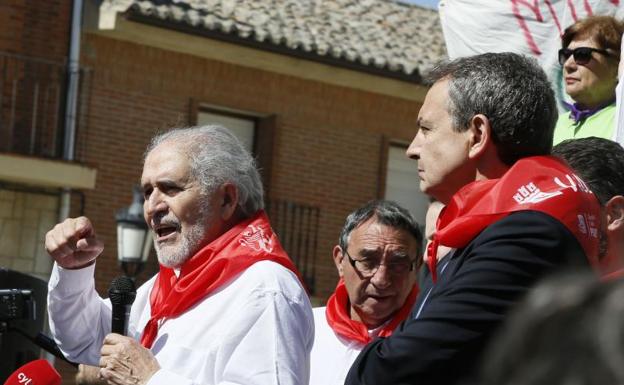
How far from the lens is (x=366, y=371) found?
96.7 inches

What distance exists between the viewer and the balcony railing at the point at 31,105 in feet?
53.4

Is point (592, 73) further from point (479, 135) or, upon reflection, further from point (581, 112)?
point (479, 135)

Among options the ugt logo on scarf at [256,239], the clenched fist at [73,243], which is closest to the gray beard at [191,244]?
the ugt logo on scarf at [256,239]

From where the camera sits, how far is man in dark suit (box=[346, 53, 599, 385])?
7.66ft

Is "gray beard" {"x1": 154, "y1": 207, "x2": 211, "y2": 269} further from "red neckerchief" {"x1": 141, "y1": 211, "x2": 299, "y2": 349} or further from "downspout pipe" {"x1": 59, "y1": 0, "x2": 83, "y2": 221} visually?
"downspout pipe" {"x1": 59, "y1": 0, "x2": 83, "y2": 221}

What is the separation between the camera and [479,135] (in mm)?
2648

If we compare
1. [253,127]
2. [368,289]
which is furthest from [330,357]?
[253,127]

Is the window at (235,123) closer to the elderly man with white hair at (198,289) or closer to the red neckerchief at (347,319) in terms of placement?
the red neckerchief at (347,319)

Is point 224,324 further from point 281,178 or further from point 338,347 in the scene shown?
point 281,178

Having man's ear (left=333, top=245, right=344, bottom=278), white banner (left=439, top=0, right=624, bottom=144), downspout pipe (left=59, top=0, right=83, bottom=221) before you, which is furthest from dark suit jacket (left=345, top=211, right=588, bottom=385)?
downspout pipe (left=59, top=0, right=83, bottom=221)

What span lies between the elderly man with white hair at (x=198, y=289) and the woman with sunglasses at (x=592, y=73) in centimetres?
128

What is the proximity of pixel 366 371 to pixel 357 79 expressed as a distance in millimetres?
16485

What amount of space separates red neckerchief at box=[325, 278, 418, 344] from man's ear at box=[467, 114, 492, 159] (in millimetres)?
1608

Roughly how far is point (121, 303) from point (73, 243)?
16.1 inches
